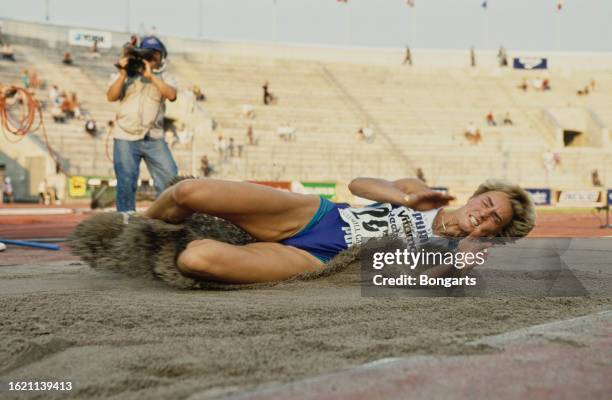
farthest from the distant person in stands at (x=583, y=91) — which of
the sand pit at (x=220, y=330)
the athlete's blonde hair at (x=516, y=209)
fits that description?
the sand pit at (x=220, y=330)

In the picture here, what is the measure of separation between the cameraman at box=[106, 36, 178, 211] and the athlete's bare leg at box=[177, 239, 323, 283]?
2878 mm

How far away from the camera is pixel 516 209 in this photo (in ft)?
12.3

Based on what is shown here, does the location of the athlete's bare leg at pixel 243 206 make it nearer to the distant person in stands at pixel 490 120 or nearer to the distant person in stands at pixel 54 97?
the distant person in stands at pixel 54 97

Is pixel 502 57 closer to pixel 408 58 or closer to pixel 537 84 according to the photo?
pixel 537 84

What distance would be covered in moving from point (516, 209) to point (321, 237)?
1.00 m

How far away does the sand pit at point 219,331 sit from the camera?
A: 1.72m

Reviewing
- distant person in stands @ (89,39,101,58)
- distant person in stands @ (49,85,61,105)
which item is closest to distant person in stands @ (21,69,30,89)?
distant person in stands @ (49,85,61,105)

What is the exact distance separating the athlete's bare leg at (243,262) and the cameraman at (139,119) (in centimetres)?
288

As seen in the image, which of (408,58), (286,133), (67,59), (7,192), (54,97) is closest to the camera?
(7,192)

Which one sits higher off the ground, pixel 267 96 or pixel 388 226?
pixel 267 96

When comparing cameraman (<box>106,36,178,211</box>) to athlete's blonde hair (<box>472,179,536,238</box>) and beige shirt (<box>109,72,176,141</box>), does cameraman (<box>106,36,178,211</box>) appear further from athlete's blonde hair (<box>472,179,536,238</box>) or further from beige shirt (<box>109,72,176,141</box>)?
athlete's blonde hair (<box>472,179,536,238</box>)

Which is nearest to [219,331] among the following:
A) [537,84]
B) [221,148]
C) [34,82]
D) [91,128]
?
[91,128]

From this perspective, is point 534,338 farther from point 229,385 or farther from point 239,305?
point 239,305

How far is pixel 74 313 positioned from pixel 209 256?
0.83 metres
